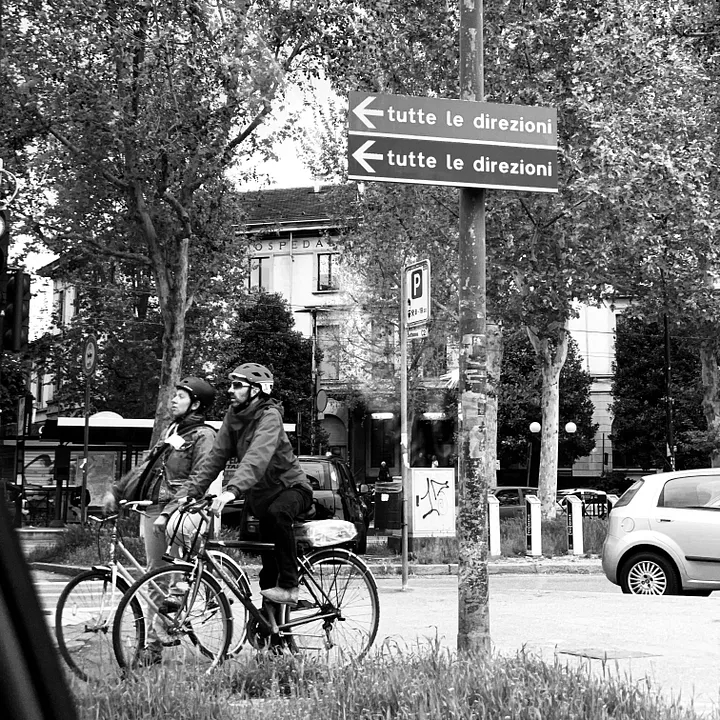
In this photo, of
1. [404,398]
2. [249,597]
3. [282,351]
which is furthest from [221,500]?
[282,351]

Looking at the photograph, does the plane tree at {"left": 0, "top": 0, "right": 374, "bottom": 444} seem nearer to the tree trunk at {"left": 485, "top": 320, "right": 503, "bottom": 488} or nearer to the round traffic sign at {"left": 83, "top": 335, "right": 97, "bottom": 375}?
the round traffic sign at {"left": 83, "top": 335, "right": 97, "bottom": 375}

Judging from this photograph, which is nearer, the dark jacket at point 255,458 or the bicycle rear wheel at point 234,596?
the bicycle rear wheel at point 234,596

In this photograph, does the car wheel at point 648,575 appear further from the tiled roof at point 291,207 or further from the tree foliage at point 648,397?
the tiled roof at point 291,207

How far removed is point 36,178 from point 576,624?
16074mm

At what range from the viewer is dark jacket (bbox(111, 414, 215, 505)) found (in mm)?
7324

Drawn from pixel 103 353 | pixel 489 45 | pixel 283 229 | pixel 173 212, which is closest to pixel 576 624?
pixel 173 212

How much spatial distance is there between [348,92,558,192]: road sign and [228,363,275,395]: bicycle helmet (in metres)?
1.28

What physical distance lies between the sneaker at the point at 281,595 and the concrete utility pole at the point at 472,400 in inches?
39.3

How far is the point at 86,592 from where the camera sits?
607cm

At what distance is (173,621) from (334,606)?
1092 millimetres

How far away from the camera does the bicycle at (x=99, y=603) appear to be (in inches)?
217

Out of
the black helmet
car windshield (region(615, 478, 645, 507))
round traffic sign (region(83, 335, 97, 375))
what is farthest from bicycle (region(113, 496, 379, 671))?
round traffic sign (region(83, 335, 97, 375))

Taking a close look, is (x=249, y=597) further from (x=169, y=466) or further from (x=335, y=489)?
(x=335, y=489)

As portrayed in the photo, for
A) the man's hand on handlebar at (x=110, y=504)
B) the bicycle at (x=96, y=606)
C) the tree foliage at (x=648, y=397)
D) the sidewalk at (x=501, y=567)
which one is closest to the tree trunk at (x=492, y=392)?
the sidewalk at (x=501, y=567)
